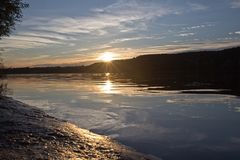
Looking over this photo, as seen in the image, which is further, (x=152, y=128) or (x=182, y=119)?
(x=182, y=119)

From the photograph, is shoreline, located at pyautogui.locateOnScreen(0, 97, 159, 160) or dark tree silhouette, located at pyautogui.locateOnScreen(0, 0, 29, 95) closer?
shoreline, located at pyautogui.locateOnScreen(0, 97, 159, 160)

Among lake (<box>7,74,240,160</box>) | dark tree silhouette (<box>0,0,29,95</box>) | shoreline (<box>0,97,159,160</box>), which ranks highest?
dark tree silhouette (<box>0,0,29,95</box>)

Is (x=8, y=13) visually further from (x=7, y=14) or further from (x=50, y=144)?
(x=50, y=144)

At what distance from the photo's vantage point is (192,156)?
11906 millimetres

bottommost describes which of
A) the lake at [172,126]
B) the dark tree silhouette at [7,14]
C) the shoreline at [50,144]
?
the lake at [172,126]

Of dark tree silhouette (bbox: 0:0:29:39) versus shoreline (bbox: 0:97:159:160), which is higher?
dark tree silhouette (bbox: 0:0:29:39)

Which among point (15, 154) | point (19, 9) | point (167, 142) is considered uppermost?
point (19, 9)

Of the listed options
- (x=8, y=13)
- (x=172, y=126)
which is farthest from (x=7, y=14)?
(x=172, y=126)

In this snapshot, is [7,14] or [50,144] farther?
[7,14]

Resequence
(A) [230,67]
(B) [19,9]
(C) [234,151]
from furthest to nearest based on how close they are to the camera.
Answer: (A) [230,67] → (B) [19,9] → (C) [234,151]

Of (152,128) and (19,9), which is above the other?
(19,9)

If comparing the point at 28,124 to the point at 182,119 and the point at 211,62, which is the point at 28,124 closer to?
the point at 182,119

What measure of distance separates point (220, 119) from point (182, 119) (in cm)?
199

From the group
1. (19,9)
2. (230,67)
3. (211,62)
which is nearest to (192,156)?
(19,9)
